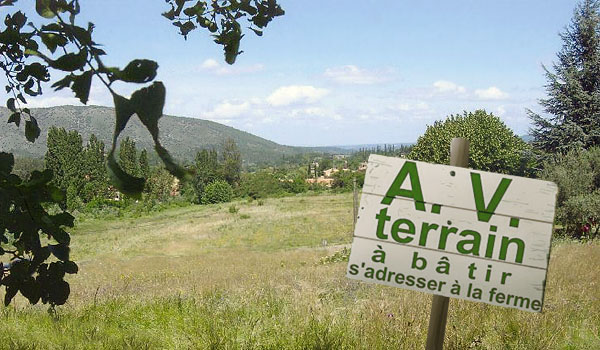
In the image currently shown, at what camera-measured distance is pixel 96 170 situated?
68.9m

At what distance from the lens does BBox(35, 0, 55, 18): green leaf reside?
130 centimetres

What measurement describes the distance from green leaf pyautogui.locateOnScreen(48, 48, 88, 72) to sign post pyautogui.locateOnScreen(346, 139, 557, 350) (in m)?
1.27

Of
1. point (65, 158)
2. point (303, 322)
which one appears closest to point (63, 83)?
point (303, 322)

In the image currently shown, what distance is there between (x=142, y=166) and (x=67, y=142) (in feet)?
57.1

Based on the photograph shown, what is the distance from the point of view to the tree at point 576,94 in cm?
2572

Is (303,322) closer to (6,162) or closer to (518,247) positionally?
(518,247)

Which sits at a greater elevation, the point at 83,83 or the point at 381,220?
the point at 83,83

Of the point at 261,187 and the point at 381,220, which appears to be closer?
the point at 381,220

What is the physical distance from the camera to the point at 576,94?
25953mm

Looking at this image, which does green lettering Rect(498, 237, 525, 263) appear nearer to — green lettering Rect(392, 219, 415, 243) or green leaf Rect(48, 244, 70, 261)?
green lettering Rect(392, 219, 415, 243)

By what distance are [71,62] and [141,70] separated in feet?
0.72

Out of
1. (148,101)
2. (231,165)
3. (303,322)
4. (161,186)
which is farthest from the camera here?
(231,165)

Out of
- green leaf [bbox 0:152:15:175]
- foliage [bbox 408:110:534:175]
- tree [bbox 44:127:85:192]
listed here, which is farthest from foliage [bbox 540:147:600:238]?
tree [bbox 44:127:85:192]

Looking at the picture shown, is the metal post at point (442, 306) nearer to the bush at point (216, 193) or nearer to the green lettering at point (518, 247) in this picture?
the green lettering at point (518, 247)
